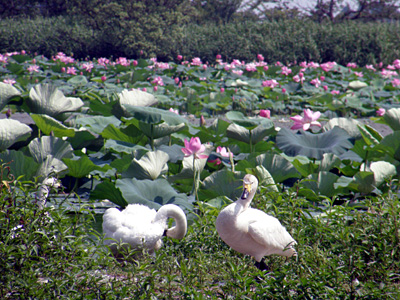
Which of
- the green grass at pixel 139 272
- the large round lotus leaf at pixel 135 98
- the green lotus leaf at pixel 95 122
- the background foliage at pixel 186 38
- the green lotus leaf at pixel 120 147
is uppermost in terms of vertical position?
the green grass at pixel 139 272

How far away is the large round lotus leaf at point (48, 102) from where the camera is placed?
4438 mm

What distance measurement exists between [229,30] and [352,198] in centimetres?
1555

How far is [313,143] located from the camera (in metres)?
Answer: 4.33

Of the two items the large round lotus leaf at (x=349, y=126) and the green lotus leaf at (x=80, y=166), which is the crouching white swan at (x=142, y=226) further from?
the large round lotus leaf at (x=349, y=126)

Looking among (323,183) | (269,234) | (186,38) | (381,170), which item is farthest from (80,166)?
(186,38)

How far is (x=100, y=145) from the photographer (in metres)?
4.71

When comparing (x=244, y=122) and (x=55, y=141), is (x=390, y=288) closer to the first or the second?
(x=244, y=122)

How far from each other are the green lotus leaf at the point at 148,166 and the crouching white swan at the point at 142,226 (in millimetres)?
663

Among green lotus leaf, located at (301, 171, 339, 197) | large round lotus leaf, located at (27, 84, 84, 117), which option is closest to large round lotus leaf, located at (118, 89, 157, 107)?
large round lotus leaf, located at (27, 84, 84, 117)

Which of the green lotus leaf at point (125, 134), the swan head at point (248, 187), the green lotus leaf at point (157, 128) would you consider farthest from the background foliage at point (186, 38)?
the swan head at point (248, 187)

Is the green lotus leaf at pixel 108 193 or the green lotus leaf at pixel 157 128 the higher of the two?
the green lotus leaf at pixel 157 128

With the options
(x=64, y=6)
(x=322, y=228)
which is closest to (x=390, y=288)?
(x=322, y=228)

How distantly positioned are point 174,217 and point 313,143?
6.37 ft

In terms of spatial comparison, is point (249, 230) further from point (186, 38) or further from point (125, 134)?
point (186, 38)
